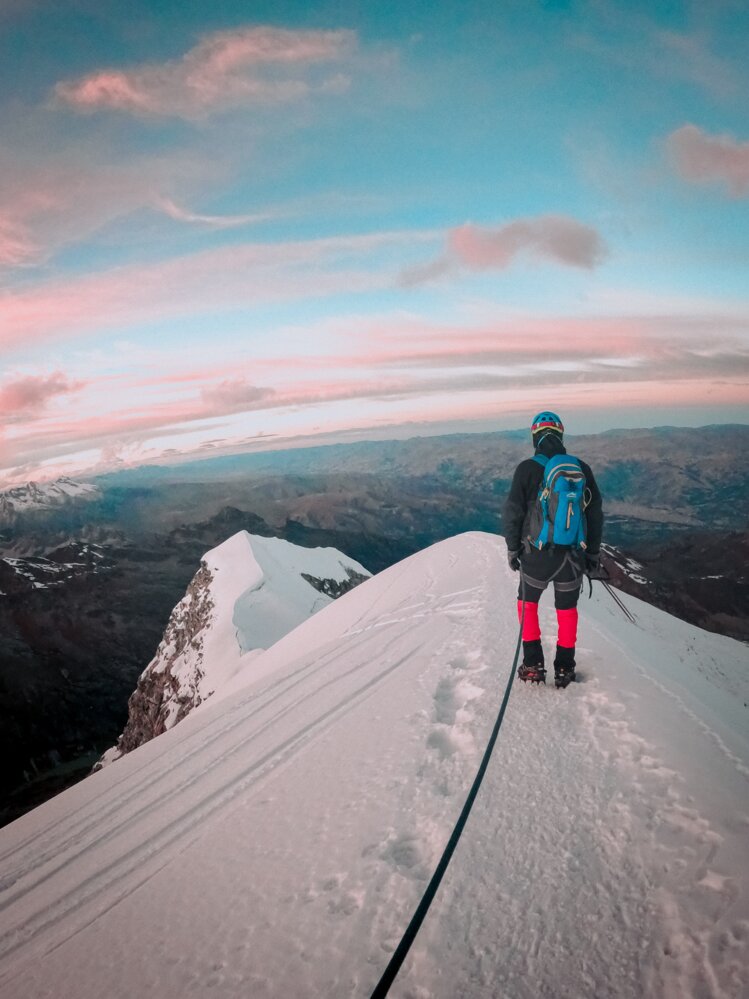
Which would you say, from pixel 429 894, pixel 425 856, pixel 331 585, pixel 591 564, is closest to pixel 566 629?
pixel 591 564

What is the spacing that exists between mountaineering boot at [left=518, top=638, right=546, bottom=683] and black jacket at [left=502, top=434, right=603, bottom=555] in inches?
49.7

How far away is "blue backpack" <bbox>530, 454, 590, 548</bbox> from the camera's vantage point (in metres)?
6.18

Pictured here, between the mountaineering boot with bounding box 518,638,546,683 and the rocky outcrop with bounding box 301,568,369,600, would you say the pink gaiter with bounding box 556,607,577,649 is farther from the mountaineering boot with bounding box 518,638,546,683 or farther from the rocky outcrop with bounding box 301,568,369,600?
the rocky outcrop with bounding box 301,568,369,600

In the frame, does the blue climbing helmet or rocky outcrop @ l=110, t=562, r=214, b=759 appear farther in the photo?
rocky outcrop @ l=110, t=562, r=214, b=759

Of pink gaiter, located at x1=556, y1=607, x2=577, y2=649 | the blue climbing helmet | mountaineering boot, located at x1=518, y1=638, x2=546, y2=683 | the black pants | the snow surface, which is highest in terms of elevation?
the blue climbing helmet

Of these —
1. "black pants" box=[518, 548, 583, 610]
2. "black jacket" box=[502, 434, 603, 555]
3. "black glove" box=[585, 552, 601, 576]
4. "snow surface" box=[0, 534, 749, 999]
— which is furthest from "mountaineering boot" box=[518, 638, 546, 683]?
"black jacket" box=[502, 434, 603, 555]

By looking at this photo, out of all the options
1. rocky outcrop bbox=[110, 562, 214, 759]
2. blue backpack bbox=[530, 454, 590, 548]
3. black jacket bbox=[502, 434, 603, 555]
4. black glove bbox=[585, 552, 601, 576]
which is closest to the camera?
blue backpack bbox=[530, 454, 590, 548]

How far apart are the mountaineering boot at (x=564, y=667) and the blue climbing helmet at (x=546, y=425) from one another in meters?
2.75

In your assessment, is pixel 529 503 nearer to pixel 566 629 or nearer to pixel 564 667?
pixel 566 629

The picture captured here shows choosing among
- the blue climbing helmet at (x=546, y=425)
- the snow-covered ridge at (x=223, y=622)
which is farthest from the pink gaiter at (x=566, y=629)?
the snow-covered ridge at (x=223, y=622)

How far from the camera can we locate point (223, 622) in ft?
105

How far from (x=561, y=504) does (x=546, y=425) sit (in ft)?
3.88

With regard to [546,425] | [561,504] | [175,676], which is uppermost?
[546,425]

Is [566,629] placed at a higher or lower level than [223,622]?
higher
